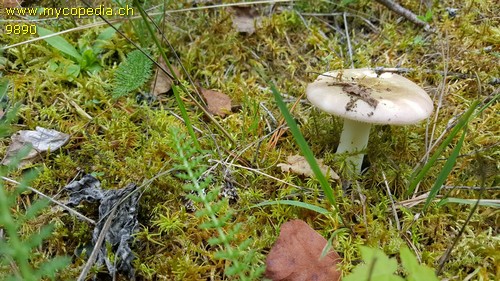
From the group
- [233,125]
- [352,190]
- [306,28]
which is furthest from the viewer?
[306,28]

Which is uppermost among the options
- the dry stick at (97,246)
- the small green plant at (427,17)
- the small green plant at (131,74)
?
the small green plant at (427,17)

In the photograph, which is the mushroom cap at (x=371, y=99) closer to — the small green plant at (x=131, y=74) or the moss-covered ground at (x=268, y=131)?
the moss-covered ground at (x=268, y=131)

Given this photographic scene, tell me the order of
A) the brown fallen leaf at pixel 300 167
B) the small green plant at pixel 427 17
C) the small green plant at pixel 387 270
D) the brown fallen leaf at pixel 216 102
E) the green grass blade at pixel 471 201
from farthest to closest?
the small green plant at pixel 427 17 → the brown fallen leaf at pixel 216 102 → the brown fallen leaf at pixel 300 167 → the green grass blade at pixel 471 201 → the small green plant at pixel 387 270

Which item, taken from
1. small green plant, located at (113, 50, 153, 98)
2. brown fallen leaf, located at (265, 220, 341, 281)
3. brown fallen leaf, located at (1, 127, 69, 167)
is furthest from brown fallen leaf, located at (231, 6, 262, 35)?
brown fallen leaf, located at (265, 220, 341, 281)

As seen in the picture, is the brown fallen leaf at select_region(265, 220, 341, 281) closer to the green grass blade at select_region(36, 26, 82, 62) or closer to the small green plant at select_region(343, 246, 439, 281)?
the small green plant at select_region(343, 246, 439, 281)

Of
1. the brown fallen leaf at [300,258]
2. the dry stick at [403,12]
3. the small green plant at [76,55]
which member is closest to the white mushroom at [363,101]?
the brown fallen leaf at [300,258]

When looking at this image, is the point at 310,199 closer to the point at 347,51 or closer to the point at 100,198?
the point at 100,198

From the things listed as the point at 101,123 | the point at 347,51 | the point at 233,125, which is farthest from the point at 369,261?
the point at 347,51
